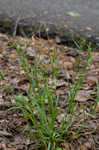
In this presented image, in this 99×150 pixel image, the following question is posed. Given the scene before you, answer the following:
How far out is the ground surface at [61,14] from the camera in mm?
2035

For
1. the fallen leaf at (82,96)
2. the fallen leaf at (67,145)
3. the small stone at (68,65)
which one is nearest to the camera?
the fallen leaf at (67,145)

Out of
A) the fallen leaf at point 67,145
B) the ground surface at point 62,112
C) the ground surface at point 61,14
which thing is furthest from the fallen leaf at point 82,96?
the ground surface at point 61,14

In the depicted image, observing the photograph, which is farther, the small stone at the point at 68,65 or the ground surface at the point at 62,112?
the small stone at the point at 68,65

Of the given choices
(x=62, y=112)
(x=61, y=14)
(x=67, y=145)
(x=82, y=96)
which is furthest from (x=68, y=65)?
(x=61, y=14)

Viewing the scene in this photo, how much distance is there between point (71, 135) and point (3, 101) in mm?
494

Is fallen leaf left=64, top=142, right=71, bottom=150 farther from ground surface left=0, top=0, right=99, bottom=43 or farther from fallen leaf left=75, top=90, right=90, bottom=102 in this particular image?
ground surface left=0, top=0, right=99, bottom=43

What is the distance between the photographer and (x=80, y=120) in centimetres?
116

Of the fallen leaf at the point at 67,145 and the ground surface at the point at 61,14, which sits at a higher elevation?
the ground surface at the point at 61,14

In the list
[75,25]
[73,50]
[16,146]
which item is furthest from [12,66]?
[75,25]

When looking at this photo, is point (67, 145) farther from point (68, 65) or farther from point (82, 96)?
point (68, 65)

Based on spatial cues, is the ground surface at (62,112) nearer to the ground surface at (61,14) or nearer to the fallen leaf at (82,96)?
the fallen leaf at (82,96)

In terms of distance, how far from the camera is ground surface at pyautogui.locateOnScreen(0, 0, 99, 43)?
2.04 metres

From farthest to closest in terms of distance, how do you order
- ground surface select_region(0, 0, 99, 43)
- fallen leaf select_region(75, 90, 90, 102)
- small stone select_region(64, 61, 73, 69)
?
ground surface select_region(0, 0, 99, 43), small stone select_region(64, 61, 73, 69), fallen leaf select_region(75, 90, 90, 102)

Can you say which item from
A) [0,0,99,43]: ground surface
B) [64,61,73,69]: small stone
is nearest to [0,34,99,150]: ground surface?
[64,61,73,69]: small stone
